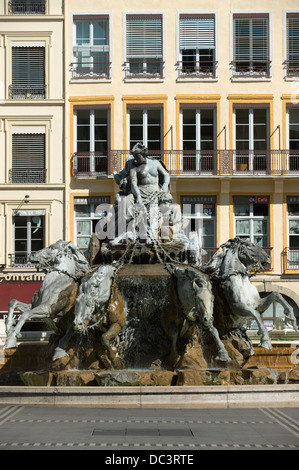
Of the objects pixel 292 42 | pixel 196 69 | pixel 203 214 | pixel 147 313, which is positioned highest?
pixel 292 42

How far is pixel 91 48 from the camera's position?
4634 centimetres

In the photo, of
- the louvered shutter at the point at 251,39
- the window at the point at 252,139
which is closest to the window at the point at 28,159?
the window at the point at 252,139

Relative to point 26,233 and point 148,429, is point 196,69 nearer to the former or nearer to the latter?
point 26,233

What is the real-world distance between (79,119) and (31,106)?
7.50ft

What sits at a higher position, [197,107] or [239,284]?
[197,107]

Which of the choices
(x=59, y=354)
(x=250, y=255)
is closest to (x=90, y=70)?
(x=250, y=255)

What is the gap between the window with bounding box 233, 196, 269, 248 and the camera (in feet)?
148

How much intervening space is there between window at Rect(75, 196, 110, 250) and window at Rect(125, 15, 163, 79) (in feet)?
19.8

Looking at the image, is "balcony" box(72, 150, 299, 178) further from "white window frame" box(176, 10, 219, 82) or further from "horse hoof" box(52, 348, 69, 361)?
"horse hoof" box(52, 348, 69, 361)

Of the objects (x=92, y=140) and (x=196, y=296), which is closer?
(x=196, y=296)

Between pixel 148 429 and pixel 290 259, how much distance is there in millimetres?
31513

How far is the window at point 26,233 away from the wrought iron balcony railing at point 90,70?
661 cm

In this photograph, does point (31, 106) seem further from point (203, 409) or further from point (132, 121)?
point (203, 409)

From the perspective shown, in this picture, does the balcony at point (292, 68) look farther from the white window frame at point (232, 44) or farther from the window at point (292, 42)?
the white window frame at point (232, 44)
